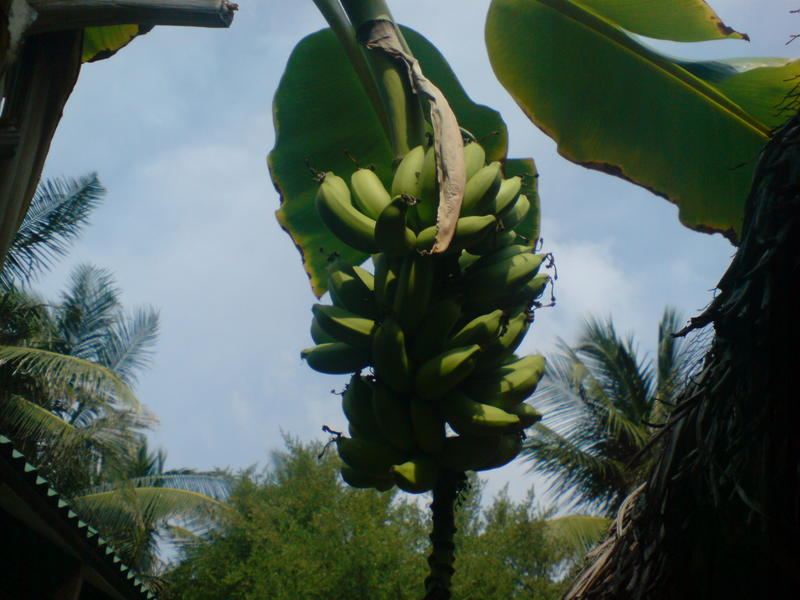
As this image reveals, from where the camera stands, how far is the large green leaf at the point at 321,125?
2.05 metres

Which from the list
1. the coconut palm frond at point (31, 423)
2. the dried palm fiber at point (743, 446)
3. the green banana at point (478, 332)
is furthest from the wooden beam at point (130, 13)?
the coconut palm frond at point (31, 423)

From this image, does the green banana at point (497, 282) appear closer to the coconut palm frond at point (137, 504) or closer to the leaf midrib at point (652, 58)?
the leaf midrib at point (652, 58)

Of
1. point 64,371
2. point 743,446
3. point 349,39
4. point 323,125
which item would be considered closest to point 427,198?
point 349,39

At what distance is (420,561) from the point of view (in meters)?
8.44

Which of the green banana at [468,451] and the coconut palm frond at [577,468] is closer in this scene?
the green banana at [468,451]

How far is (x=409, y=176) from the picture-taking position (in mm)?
1156

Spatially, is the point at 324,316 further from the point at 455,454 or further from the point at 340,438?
the point at 455,454

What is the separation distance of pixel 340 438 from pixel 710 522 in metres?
0.70

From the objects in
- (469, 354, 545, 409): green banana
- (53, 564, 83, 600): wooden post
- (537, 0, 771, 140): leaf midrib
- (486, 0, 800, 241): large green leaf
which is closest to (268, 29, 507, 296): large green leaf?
(486, 0, 800, 241): large green leaf

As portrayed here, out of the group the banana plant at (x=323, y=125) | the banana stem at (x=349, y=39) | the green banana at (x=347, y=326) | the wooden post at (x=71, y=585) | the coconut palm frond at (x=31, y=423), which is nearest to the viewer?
the green banana at (x=347, y=326)

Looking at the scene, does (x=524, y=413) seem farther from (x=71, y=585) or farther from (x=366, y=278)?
(x=71, y=585)

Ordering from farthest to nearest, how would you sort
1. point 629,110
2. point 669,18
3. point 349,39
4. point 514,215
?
point 629,110 → point 669,18 → point 349,39 → point 514,215

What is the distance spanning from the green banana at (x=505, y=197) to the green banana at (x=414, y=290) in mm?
269

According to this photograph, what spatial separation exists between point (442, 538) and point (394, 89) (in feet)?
2.58
